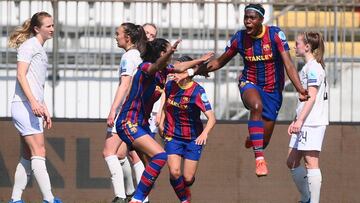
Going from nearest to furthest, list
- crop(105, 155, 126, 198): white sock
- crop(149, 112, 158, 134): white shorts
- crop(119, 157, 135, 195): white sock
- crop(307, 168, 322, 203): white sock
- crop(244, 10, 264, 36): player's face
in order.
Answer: crop(244, 10, 264, 36): player's face, crop(307, 168, 322, 203): white sock, crop(105, 155, 126, 198): white sock, crop(149, 112, 158, 134): white shorts, crop(119, 157, 135, 195): white sock

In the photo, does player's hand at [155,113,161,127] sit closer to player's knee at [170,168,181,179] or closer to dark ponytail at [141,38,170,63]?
player's knee at [170,168,181,179]

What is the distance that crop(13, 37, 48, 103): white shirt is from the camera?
11547mm

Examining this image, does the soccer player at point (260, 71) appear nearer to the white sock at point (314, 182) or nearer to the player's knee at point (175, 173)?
the player's knee at point (175, 173)

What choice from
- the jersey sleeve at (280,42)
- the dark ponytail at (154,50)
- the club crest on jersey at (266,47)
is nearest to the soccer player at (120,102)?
the dark ponytail at (154,50)

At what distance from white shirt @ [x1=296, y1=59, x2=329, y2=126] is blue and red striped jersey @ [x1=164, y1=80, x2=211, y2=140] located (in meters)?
1.03

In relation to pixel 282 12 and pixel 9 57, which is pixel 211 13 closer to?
pixel 282 12

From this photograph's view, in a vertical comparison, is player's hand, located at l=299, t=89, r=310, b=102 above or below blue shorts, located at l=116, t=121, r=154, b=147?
above

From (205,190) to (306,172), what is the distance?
6.64 ft

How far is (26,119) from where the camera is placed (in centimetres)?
1153

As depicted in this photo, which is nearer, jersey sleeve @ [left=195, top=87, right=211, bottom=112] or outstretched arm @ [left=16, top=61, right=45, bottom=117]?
outstretched arm @ [left=16, top=61, right=45, bottom=117]

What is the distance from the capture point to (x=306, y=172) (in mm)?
12617

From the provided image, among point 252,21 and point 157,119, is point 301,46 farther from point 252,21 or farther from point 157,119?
point 157,119

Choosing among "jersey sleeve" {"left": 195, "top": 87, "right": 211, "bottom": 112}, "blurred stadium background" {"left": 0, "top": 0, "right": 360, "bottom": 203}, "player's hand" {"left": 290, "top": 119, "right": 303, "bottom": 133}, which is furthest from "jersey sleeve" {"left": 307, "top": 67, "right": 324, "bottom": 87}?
"blurred stadium background" {"left": 0, "top": 0, "right": 360, "bottom": 203}

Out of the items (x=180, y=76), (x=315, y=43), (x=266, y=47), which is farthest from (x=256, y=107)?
(x=315, y=43)
